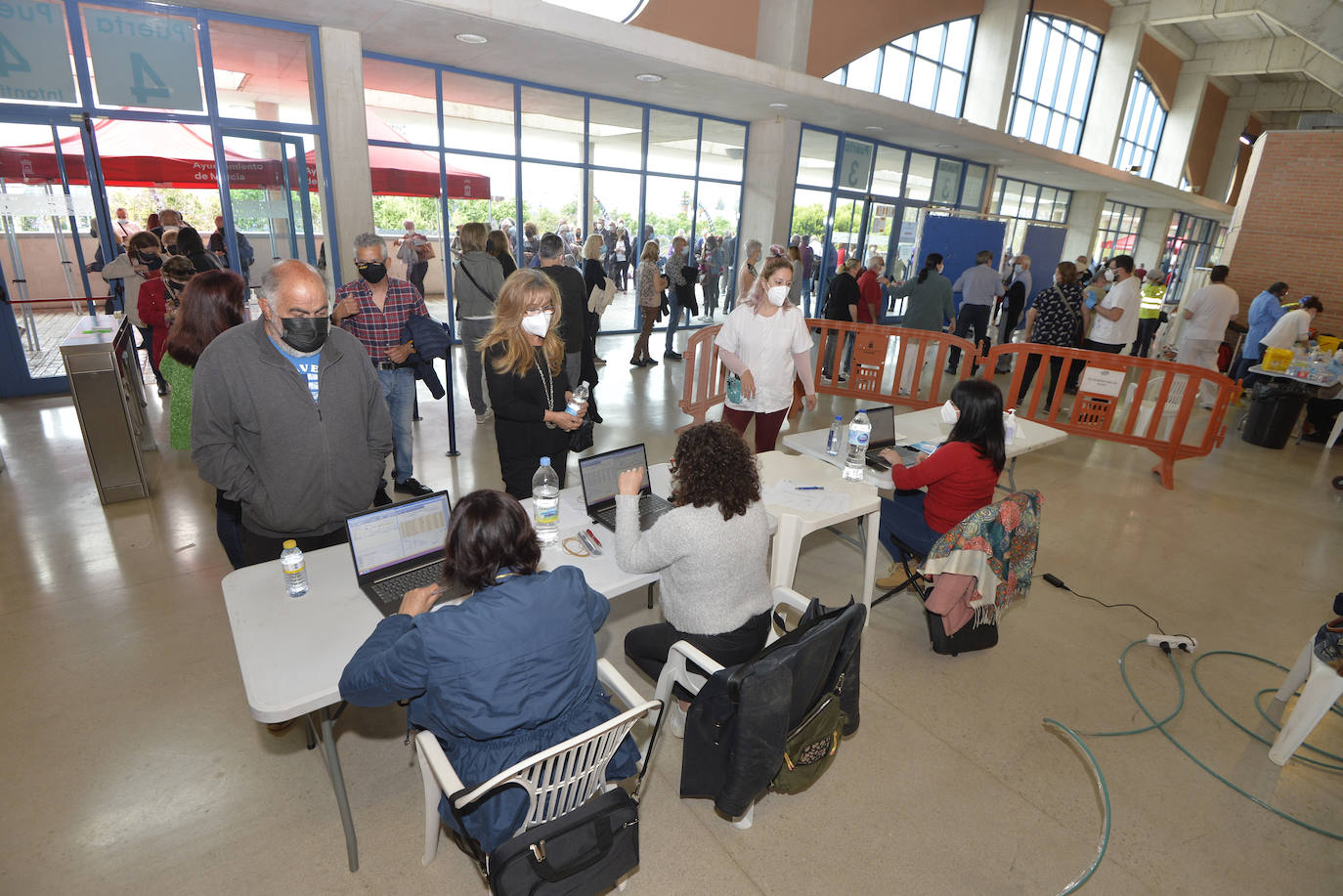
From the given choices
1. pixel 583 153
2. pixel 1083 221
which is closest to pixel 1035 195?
pixel 1083 221

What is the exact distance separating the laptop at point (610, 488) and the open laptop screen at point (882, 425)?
1596 millimetres

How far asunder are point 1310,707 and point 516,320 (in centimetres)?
382

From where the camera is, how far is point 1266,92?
2116 centimetres

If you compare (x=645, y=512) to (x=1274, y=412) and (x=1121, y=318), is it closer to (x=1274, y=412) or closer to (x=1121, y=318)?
(x=1121, y=318)

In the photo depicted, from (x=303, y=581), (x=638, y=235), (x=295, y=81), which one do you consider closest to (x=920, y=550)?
(x=303, y=581)

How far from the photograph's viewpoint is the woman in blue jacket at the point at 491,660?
1.59m

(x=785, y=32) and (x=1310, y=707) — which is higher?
(x=785, y=32)

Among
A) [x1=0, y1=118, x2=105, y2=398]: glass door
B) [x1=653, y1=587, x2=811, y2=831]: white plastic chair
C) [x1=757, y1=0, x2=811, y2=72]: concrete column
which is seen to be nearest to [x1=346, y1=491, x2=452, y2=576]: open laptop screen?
[x1=653, y1=587, x2=811, y2=831]: white plastic chair

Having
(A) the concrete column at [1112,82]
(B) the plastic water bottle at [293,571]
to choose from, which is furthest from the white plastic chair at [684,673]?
(A) the concrete column at [1112,82]

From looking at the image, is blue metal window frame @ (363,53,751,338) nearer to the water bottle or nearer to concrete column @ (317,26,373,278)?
concrete column @ (317,26,373,278)

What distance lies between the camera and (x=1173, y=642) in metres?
3.54

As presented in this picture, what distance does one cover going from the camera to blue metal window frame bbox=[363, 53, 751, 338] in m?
8.33

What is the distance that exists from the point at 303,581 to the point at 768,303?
120 inches

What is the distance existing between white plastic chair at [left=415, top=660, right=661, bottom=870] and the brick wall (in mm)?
14385
